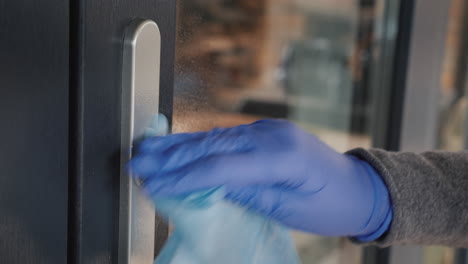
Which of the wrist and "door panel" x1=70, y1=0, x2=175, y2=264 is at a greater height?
"door panel" x1=70, y1=0, x2=175, y2=264

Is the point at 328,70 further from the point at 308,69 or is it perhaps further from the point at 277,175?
the point at 277,175

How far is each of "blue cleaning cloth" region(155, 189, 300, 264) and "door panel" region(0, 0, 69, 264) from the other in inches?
3.1

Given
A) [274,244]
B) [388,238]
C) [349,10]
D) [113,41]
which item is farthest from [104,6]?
[349,10]

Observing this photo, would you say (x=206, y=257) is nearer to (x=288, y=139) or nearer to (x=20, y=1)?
(x=288, y=139)

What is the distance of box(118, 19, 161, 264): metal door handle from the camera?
12.9 inches

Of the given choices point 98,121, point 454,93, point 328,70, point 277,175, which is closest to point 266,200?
point 277,175

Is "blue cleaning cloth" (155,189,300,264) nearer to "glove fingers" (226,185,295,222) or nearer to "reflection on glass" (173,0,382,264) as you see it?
"glove fingers" (226,185,295,222)

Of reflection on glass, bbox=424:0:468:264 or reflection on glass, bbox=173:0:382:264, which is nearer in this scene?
reflection on glass, bbox=173:0:382:264

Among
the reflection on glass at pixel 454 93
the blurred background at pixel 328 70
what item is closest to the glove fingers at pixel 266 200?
the blurred background at pixel 328 70

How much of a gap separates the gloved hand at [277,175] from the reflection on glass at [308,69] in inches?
19.4

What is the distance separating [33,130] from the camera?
0.93 feet

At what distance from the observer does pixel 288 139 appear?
0.39m

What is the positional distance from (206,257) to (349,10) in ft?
2.89

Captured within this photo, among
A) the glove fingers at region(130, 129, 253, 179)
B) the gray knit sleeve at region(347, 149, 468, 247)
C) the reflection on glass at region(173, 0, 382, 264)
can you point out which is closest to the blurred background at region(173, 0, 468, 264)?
the reflection on glass at region(173, 0, 382, 264)
